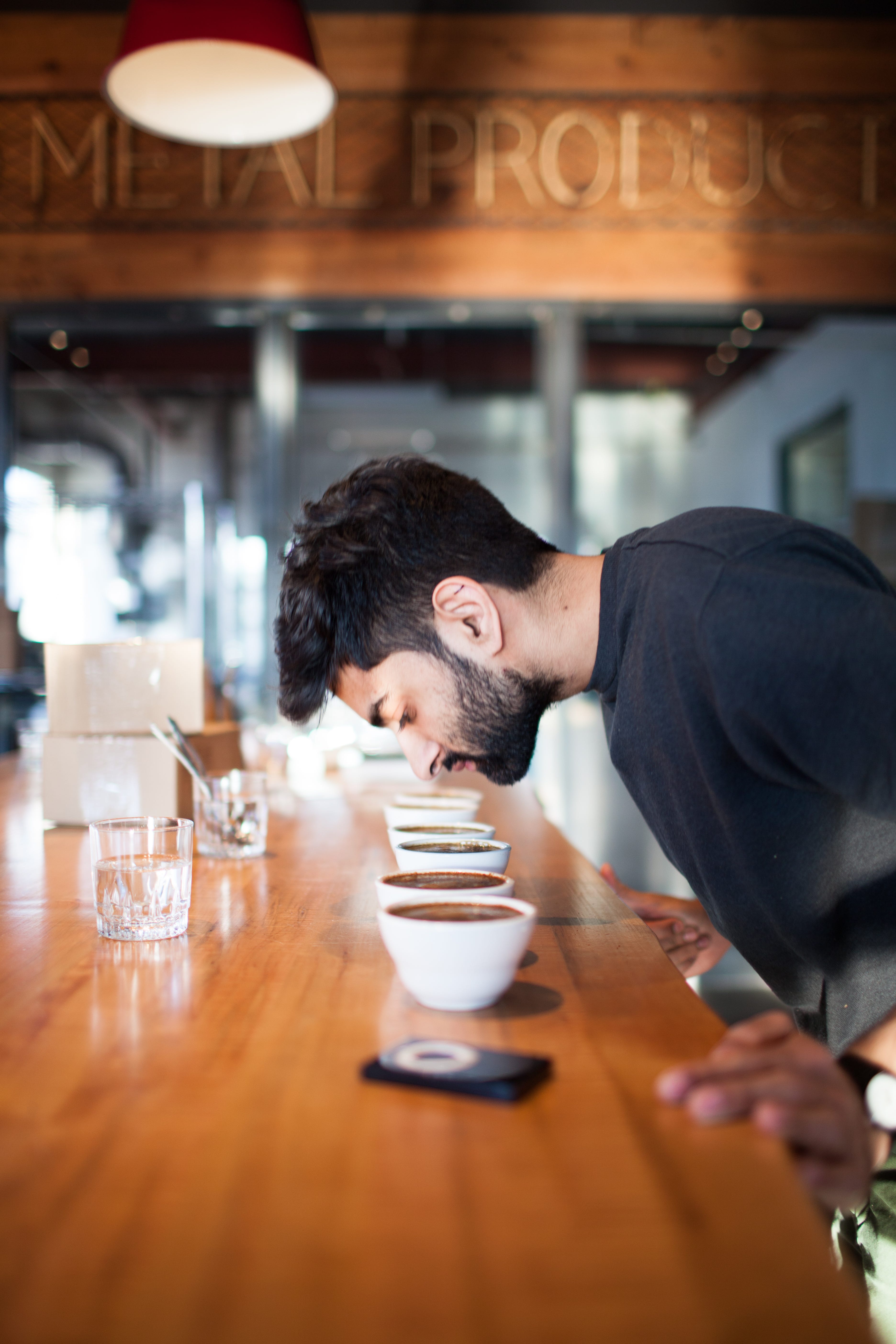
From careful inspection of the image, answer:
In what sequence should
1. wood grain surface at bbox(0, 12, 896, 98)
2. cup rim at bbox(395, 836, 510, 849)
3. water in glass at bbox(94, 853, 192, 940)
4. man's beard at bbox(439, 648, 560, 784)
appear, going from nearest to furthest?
water in glass at bbox(94, 853, 192, 940) → cup rim at bbox(395, 836, 510, 849) → man's beard at bbox(439, 648, 560, 784) → wood grain surface at bbox(0, 12, 896, 98)

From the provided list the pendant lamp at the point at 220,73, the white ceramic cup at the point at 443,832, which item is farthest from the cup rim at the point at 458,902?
the pendant lamp at the point at 220,73

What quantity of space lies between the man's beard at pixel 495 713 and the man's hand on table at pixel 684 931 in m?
0.21

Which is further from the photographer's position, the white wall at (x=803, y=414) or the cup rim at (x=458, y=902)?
the white wall at (x=803, y=414)

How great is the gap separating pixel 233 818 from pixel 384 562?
37 cm

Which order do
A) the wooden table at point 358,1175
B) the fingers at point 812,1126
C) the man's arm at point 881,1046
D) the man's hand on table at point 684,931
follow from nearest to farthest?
1. the wooden table at point 358,1175
2. the fingers at point 812,1126
3. the man's arm at point 881,1046
4. the man's hand on table at point 684,931

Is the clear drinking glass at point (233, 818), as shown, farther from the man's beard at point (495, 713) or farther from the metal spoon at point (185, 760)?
the man's beard at point (495, 713)

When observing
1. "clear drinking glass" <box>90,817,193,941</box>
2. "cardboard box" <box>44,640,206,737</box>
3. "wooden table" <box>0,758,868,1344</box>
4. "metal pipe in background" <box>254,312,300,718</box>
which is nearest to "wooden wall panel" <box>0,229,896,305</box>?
"metal pipe in background" <box>254,312,300,718</box>

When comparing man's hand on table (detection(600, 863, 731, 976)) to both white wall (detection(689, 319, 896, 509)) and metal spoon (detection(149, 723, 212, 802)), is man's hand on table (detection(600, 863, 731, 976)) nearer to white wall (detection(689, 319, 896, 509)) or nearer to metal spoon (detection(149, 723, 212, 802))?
metal spoon (detection(149, 723, 212, 802))

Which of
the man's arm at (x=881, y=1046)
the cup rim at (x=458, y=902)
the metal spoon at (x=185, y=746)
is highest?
the metal spoon at (x=185, y=746)

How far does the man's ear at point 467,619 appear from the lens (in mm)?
1283

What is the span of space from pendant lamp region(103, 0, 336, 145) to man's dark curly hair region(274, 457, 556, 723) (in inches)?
38.5

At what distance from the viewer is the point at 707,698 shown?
1.04m

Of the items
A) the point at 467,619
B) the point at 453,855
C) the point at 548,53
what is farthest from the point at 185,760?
the point at 548,53

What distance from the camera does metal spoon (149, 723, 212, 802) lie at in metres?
1.39
